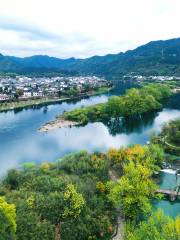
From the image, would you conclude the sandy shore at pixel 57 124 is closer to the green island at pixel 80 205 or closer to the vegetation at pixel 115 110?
the vegetation at pixel 115 110

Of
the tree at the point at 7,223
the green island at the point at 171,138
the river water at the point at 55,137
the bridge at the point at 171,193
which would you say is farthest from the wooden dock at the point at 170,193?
the tree at the point at 7,223

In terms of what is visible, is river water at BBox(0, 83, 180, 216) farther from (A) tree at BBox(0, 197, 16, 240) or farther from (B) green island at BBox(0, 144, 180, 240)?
(A) tree at BBox(0, 197, 16, 240)

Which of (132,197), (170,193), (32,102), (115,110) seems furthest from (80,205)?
(32,102)

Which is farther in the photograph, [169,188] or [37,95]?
[37,95]

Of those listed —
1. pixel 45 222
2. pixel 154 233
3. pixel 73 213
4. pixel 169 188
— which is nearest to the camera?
pixel 154 233

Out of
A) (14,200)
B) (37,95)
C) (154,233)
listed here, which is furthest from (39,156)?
(37,95)

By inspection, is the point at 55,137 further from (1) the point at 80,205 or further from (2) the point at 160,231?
(2) the point at 160,231

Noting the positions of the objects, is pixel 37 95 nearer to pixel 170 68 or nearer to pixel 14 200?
pixel 14 200

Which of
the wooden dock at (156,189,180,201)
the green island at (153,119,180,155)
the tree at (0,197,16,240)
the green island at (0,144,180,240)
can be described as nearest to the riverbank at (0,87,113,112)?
the green island at (153,119,180,155)
